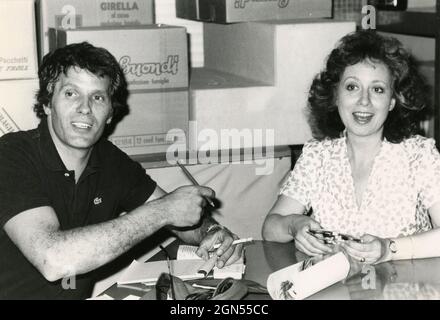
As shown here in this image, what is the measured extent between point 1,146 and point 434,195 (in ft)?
4.51

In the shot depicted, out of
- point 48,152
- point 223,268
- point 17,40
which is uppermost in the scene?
point 17,40

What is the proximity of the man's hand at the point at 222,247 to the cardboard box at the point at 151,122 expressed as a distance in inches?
29.4

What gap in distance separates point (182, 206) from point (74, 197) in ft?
1.23

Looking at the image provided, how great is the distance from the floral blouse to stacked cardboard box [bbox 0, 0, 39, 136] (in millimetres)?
1046

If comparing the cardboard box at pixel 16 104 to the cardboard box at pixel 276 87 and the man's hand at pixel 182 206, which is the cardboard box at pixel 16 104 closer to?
the cardboard box at pixel 276 87

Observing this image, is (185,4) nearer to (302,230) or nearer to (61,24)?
(61,24)

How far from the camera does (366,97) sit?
7.23ft

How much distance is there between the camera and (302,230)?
2.02 meters

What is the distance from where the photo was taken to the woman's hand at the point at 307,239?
1.96 m

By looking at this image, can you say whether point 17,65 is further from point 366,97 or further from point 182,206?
point 366,97

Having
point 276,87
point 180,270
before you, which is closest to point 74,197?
point 180,270
